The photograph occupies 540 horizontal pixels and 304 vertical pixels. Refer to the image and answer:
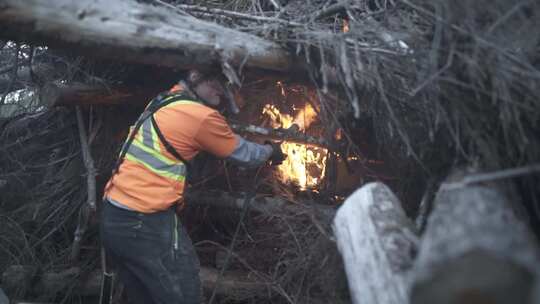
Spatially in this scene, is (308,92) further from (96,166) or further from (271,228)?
(96,166)

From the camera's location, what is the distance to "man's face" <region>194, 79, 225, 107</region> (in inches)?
146

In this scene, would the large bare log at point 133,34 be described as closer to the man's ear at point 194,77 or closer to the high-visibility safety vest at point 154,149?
the man's ear at point 194,77

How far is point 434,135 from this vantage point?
3.16 metres

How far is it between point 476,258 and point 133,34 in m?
2.48

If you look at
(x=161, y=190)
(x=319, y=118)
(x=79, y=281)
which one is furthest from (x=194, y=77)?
(x=79, y=281)

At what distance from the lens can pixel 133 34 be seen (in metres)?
3.10

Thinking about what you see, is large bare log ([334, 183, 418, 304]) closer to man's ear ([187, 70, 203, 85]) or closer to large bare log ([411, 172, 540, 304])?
large bare log ([411, 172, 540, 304])

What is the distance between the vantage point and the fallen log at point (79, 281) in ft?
14.8

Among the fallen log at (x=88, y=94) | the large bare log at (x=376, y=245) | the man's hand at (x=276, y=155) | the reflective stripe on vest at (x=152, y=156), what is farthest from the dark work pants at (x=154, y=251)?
the large bare log at (x=376, y=245)

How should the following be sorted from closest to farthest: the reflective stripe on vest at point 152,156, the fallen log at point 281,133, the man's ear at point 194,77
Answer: the reflective stripe on vest at point 152,156 < the man's ear at point 194,77 < the fallen log at point 281,133

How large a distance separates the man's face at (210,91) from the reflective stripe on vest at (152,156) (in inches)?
7.8

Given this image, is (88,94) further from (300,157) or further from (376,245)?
(376,245)

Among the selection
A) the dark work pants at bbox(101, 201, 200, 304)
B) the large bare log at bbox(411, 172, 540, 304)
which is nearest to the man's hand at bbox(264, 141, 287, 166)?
the dark work pants at bbox(101, 201, 200, 304)

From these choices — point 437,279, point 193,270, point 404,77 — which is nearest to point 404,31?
point 404,77
